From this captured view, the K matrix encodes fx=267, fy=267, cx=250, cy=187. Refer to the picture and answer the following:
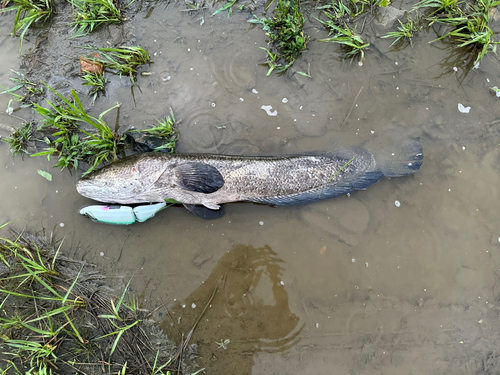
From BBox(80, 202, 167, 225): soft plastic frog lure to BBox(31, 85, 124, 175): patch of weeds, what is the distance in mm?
503

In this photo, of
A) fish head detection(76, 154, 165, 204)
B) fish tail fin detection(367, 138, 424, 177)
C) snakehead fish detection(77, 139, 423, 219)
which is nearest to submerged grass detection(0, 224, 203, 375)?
fish head detection(76, 154, 165, 204)

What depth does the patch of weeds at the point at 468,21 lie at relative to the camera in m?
3.46

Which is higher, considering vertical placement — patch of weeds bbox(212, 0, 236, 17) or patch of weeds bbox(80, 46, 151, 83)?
patch of weeds bbox(212, 0, 236, 17)

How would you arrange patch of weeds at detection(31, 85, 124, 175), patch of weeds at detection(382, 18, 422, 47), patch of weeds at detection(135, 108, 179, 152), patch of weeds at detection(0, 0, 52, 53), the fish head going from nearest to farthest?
the fish head → patch of weeds at detection(31, 85, 124, 175) → patch of weeds at detection(135, 108, 179, 152) → patch of weeds at detection(382, 18, 422, 47) → patch of weeds at detection(0, 0, 52, 53)

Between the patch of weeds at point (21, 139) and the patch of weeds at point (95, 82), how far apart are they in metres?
0.90

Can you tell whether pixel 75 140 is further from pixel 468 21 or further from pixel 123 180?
pixel 468 21

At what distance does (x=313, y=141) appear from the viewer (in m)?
3.57

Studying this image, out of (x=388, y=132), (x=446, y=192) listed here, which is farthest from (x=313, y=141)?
(x=446, y=192)

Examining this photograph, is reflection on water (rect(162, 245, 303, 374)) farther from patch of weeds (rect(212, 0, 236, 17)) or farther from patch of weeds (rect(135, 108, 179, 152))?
patch of weeds (rect(212, 0, 236, 17))

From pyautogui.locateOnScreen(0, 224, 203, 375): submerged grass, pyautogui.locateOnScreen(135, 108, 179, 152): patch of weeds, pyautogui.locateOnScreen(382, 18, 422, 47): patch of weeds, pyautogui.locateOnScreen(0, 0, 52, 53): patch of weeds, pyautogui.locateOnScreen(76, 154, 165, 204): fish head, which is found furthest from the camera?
pyautogui.locateOnScreen(0, 0, 52, 53): patch of weeds

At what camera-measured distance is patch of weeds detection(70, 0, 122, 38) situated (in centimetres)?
364

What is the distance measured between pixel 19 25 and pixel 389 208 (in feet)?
18.5

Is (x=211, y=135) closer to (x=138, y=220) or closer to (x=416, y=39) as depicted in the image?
(x=138, y=220)

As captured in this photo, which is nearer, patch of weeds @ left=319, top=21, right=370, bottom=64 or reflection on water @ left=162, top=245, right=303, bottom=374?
reflection on water @ left=162, top=245, right=303, bottom=374
